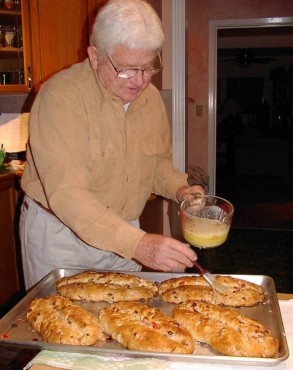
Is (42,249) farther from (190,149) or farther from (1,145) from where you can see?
(190,149)

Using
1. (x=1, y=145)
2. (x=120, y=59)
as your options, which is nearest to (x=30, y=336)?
(x=120, y=59)

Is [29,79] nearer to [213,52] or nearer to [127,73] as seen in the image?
[127,73]

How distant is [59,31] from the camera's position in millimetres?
2865

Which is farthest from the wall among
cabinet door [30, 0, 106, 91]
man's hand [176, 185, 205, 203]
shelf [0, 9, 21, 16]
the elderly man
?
man's hand [176, 185, 205, 203]

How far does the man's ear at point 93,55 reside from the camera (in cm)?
129

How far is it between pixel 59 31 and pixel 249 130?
240 inches

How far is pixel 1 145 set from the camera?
3111 mm

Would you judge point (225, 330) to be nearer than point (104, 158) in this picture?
Yes

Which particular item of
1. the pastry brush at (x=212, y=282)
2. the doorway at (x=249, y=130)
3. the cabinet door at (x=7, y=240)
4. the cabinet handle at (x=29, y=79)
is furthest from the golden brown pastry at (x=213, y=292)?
the doorway at (x=249, y=130)

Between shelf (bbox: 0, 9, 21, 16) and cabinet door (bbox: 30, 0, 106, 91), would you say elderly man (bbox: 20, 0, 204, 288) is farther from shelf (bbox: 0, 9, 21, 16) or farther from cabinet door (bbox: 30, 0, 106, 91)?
shelf (bbox: 0, 9, 21, 16)

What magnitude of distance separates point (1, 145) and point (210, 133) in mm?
2303

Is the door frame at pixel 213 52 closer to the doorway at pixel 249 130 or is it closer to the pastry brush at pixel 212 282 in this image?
the doorway at pixel 249 130

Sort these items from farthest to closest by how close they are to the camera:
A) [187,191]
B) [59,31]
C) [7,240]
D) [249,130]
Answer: [249,130] → [59,31] → [7,240] → [187,191]

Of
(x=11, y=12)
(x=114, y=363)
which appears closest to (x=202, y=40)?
(x=11, y=12)
